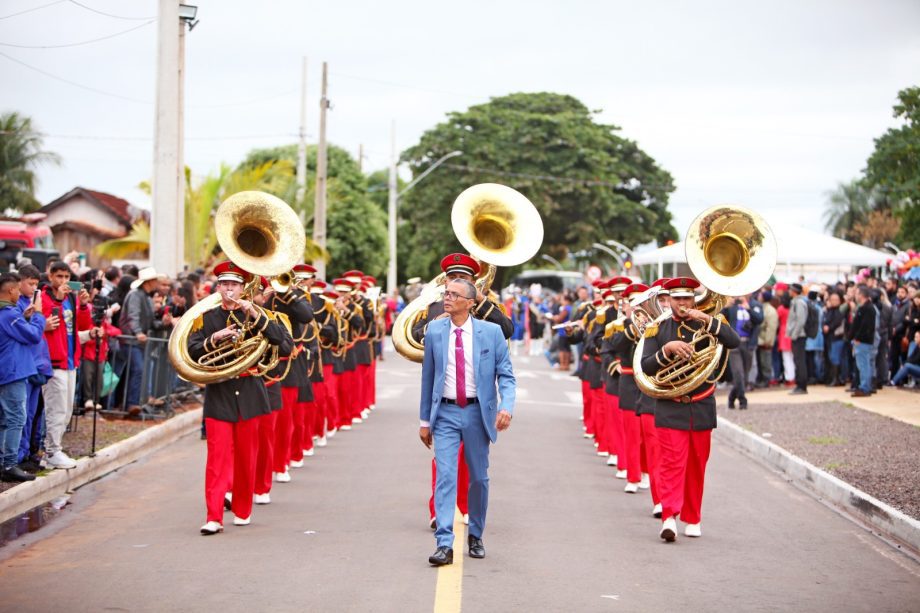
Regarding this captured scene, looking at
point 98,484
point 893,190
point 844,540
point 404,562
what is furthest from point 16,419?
point 893,190

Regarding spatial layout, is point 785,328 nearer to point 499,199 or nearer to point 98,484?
point 499,199

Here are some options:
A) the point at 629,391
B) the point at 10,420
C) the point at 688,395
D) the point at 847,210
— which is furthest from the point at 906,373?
the point at 847,210

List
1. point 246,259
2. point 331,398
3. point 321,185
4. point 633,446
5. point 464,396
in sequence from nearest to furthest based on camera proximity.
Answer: point 464,396 < point 246,259 < point 633,446 < point 331,398 < point 321,185

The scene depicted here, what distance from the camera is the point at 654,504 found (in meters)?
10.5

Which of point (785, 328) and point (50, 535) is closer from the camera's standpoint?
point (50, 535)

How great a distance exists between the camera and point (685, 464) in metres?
9.43

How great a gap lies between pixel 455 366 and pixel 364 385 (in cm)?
1005

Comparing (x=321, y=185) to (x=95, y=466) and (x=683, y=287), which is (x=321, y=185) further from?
(x=683, y=287)

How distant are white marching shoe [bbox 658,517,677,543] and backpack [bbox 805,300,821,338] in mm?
13755

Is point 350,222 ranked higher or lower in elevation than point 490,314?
higher

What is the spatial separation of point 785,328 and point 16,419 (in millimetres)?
16321

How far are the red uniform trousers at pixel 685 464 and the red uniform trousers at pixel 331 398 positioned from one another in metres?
6.45

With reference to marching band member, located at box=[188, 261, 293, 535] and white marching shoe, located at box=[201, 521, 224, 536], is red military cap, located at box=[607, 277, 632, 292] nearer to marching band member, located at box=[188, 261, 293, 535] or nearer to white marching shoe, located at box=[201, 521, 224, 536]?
marching band member, located at box=[188, 261, 293, 535]

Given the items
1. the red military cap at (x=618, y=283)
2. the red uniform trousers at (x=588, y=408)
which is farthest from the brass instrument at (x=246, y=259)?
the red uniform trousers at (x=588, y=408)
